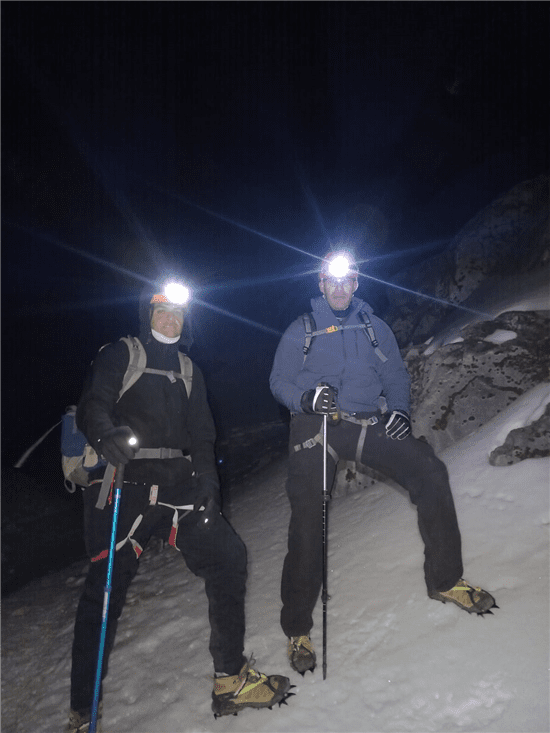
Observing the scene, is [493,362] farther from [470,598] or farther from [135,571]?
[135,571]

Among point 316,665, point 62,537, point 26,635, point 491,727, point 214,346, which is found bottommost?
point 491,727

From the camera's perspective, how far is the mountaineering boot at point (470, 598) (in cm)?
307

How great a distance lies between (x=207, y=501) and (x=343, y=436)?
4.52 ft

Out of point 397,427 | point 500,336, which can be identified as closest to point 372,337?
point 397,427

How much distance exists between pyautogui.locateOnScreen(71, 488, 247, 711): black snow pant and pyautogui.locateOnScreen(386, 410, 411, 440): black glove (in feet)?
5.59

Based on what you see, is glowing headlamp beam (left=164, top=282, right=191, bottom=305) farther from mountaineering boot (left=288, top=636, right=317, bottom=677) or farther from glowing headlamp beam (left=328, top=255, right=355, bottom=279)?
mountaineering boot (left=288, top=636, right=317, bottom=677)

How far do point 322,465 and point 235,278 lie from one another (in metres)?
74.6

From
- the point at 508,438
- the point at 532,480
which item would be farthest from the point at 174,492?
the point at 508,438

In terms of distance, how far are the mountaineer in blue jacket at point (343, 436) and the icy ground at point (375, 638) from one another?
1.04 ft

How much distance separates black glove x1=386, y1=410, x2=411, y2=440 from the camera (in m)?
3.54

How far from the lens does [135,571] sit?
316 cm

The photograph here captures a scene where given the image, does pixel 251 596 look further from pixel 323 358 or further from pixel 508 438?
pixel 508 438

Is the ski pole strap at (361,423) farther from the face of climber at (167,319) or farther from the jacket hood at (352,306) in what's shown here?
the face of climber at (167,319)

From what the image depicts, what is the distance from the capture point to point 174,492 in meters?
3.37
